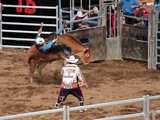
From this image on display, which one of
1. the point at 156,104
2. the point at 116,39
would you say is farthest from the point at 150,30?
the point at 156,104

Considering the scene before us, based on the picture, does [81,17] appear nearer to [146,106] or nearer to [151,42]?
[151,42]

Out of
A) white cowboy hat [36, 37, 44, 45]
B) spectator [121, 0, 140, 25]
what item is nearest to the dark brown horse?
white cowboy hat [36, 37, 44, 45]

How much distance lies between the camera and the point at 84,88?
1376cm

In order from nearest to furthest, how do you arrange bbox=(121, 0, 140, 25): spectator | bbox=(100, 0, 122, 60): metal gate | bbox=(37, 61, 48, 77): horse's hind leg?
bbox=(37, 61, 48, 77): horse's hind leg < bbox=(100, 0, 122, 60): metal gate < bbox=(121, 0, 140, 25): spectator

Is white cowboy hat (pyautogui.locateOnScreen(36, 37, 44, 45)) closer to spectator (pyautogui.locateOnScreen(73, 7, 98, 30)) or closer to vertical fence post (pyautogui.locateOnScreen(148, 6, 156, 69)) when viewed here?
spectator (pyautogui.locateOnScreen(73, 7, 98, 30))

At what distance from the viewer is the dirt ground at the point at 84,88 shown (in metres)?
11.8

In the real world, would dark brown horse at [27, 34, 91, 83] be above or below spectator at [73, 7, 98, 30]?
below

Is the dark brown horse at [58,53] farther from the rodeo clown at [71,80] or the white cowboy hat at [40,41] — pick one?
the rodeo clown at [71,80]

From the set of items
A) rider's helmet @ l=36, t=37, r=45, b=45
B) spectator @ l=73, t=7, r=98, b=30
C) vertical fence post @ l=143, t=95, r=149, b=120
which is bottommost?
vertical fence post @ l=143, t=95, r=149, b=120

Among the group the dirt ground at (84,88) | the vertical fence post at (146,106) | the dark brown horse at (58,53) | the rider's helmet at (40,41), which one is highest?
the rider's helmet at (40,41)

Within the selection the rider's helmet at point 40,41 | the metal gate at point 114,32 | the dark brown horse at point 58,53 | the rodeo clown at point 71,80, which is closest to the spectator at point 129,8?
the metal gate at point 114,32

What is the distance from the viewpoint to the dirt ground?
11.8 metres

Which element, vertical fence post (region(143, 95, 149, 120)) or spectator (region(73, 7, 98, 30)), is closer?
vertical fence post (region(143, 95, 149, 120))

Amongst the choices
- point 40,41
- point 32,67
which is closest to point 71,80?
point 40,41
